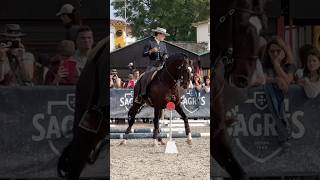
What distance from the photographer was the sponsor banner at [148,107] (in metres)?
18.2

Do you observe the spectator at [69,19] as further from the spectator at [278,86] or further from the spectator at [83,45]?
the spectator at [278,86]

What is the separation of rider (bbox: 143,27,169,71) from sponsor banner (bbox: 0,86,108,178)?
7.78 m

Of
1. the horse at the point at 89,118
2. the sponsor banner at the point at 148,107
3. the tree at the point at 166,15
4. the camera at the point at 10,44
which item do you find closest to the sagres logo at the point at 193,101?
the sponsor banner at the point at 148,107

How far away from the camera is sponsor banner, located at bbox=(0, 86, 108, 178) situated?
4.32 metres

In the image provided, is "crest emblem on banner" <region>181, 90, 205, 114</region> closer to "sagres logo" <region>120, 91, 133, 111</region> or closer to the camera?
"sagres logo" <region>120, 91, 133, 111</region>

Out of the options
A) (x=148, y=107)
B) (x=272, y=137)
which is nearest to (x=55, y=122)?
(x=272, y=137)

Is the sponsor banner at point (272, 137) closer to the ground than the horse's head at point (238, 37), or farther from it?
closer to the ground

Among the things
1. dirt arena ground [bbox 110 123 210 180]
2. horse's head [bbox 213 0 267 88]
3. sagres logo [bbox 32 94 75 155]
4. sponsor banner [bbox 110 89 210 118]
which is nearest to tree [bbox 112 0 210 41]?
sponsor banner [bbox 110 89 210 118]

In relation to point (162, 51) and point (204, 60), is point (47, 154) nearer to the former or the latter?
point (162, 51)

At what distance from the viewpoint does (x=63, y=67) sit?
430 cm

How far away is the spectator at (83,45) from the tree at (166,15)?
4426 cm

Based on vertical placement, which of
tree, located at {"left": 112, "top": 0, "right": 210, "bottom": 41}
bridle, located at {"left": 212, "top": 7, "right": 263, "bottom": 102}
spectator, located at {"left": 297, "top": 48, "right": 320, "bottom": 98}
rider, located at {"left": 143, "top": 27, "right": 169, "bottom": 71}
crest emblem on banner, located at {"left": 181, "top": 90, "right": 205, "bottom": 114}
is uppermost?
tree, located at {"left": 112, "top": 0, "right": 210, "bottom": 41}

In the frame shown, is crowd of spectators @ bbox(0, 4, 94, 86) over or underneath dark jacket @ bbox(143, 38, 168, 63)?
underneath

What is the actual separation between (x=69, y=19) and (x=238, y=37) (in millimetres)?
1375
